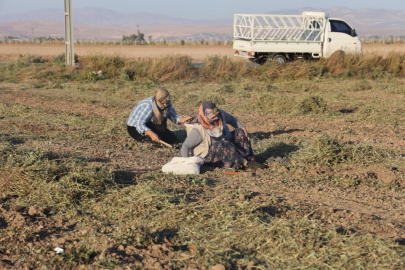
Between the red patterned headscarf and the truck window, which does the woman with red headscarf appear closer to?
the red patterned headscarf

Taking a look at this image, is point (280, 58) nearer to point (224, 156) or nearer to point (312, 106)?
point (312, 106)

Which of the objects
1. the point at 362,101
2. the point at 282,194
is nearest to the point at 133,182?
the point at 282,194

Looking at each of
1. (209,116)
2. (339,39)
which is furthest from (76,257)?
(339,39)

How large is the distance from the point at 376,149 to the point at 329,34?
514 inches

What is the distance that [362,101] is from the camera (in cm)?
1229

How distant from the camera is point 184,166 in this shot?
605cm

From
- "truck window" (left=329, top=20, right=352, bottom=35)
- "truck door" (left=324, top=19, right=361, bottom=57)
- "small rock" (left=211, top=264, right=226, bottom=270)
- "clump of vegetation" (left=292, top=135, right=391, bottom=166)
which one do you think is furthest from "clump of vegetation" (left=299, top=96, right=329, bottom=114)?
"truck window" (left=329, top=20, right=352, bottom=35)

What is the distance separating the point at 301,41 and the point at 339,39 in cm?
145

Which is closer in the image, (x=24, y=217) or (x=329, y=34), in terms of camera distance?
(x=24, y=217)

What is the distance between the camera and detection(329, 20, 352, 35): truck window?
19.7 m

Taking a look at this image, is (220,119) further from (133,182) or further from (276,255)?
(276,255)

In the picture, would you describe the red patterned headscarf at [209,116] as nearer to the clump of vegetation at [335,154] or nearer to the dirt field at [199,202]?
the dirt field at [199,202]

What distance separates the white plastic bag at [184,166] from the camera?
604 centimetres

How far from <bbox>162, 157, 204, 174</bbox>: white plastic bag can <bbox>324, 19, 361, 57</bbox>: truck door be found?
46.7ft
